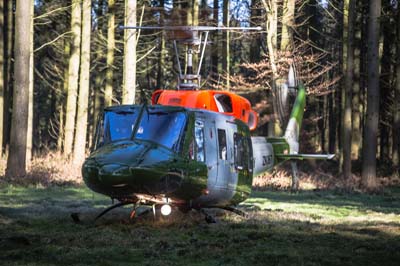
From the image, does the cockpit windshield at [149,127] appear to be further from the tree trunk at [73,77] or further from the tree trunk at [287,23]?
the tree trunk at [73,77]

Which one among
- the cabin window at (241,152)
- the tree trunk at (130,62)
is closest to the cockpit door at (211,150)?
the cabin window at (241,152)

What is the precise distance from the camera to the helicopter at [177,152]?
1076cm

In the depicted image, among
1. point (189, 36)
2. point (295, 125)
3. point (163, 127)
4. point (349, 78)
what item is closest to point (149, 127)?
point (163, 127)

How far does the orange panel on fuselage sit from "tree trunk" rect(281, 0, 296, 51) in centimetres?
1196

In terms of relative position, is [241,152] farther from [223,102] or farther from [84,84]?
[84,84]

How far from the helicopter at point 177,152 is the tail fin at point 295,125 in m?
4.92

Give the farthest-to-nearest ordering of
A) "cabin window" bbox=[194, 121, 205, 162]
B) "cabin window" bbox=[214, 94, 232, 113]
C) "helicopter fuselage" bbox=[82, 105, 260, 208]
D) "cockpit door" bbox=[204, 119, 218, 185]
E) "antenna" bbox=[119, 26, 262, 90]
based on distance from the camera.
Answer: "cabin window" bbox=[214, 94, 232, 113], "antenna" bbox=[119, 26, 262, 90], "cockpit door" bbox=[204, 119, 218, 185], "cabin window" bbox=[194, 121, 205, 162], "helicopter fuselage" bbox=[82, 105, 260, 208]

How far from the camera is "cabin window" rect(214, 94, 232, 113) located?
1402cm

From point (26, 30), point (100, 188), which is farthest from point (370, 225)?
point (26, 30)

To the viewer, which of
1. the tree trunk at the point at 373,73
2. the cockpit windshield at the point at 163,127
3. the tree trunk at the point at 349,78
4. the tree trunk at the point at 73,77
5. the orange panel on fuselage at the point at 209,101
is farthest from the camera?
the tree trunk at the point at 349,78

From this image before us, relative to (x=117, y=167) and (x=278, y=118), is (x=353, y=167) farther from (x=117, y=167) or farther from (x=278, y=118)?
(x=117, y=167)

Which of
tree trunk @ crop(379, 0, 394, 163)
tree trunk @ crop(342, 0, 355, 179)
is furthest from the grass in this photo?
tree trunk @ crop(379, 0, 394, 163)

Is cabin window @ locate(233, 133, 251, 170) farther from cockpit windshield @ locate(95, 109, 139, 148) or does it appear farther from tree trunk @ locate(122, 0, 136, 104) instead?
tree trunk @ locate(122, 0, 136, 104)

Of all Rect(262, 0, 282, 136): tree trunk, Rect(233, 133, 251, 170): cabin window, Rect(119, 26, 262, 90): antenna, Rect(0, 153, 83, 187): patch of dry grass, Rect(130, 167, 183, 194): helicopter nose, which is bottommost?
Rect(0, 153, 83, 187): patch of dry grass
